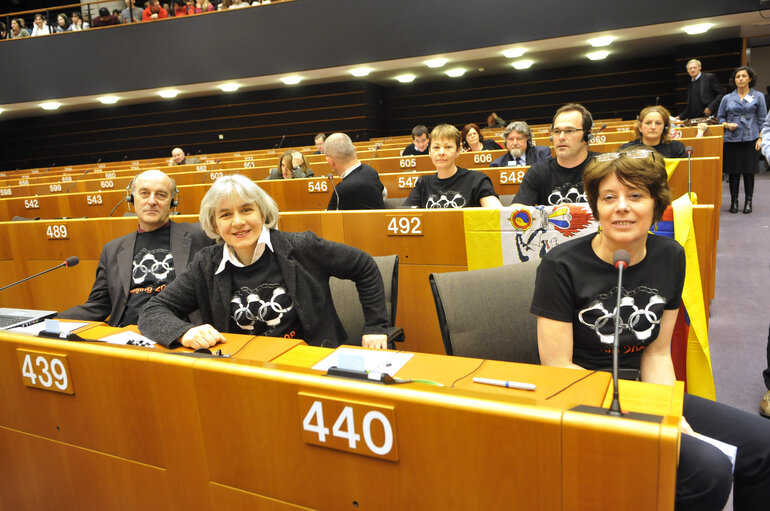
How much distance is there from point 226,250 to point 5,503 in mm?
893

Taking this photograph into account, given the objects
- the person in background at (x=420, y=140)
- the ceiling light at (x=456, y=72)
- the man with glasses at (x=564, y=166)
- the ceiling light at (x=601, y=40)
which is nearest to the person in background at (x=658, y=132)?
the man with glasses at (x=564, y=166)

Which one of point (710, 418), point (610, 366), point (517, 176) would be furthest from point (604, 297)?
point (517, 176)

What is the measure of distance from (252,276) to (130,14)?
11.1m

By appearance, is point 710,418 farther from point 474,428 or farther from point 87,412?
point 87,412

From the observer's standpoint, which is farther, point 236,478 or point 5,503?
point 5,503

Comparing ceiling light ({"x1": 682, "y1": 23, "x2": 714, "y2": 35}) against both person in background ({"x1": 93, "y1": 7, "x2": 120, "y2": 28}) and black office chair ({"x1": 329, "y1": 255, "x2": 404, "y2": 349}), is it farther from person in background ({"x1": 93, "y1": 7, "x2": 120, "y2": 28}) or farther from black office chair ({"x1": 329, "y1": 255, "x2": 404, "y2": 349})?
person in background ({"x1": 93, "y1": 7, "x2": 120, "y2": 28})

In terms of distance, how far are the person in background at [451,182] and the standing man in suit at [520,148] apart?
4.42 ft

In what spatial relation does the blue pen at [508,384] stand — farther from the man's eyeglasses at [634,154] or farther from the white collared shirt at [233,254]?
the white collared shirt at [233,254]

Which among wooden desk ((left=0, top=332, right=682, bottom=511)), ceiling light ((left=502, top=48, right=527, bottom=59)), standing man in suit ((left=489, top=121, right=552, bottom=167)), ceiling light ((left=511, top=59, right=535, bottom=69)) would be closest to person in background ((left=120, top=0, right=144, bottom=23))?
ceiling light ((left=502, top=48, right=527, bottom=59))

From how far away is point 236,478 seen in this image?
938 mm

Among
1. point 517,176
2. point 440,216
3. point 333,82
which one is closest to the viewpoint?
point 440,216

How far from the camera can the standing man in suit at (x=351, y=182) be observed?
3436mm

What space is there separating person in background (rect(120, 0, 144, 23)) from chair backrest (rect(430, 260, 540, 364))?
11401 millimetres

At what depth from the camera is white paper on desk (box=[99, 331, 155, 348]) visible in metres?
1.44
